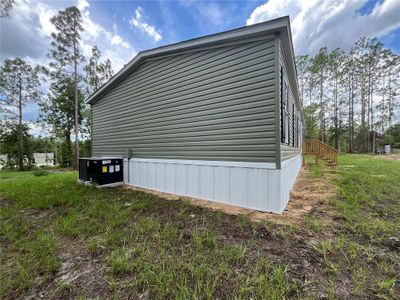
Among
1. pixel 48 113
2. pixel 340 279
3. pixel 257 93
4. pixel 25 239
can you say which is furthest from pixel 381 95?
pixel 48 113

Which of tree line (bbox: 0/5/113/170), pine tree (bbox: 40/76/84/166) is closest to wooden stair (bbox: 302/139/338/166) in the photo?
tree line (bbox: 0/5/113/170)

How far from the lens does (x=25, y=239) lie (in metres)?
2.90

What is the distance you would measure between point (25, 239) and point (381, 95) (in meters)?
36.0

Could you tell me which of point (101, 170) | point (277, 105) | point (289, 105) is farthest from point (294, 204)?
point (101, 170)

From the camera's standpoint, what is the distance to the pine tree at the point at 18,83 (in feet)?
50.6

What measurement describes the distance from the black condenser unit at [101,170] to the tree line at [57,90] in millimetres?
8706

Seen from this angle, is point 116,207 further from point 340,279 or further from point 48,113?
point 48,113

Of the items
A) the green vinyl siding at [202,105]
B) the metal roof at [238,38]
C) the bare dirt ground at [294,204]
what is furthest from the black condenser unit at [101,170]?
the metal roof at [238,38]

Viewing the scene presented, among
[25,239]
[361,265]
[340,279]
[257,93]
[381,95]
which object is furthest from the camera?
[381,95]

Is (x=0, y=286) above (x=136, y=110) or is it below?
below

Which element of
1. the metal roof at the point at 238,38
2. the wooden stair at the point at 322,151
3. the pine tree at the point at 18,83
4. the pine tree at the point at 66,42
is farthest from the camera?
the pine tree at the point at 18,83

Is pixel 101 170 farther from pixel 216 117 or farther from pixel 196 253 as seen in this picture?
pixel 196 253

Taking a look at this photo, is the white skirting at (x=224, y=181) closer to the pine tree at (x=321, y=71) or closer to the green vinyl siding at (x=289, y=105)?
the green vinyl siding at (x=289, y=105)

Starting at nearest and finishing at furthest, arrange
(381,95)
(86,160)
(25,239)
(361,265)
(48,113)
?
(361,265) < (25,239) < (86,160) < (48,113) < (381,95)
